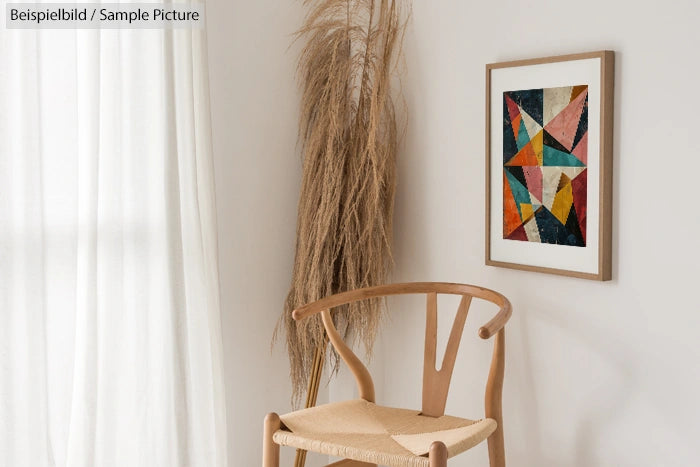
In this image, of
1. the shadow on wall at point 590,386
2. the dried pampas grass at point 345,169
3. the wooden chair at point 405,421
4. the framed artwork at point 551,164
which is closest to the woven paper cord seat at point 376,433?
the wooden chair at point 405,421

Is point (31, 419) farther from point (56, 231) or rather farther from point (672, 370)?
point (672, 370)

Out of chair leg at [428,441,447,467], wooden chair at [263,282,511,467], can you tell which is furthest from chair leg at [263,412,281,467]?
chair leg at [428,441,447,467]

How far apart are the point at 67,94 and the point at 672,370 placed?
1792mm

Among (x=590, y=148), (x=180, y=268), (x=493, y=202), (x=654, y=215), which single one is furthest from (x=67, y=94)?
(x=654, y=215)

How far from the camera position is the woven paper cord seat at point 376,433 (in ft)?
6.76

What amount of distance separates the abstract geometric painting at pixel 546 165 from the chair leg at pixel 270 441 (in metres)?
0.88

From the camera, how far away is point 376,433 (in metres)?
2.23

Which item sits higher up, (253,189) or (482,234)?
(253,189)

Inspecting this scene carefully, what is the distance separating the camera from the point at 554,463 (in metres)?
2.42

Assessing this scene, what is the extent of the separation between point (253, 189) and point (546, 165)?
1.03m

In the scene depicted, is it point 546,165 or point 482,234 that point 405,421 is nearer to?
point 482,234

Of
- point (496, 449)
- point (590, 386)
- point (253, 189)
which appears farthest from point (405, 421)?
point (253, 189)

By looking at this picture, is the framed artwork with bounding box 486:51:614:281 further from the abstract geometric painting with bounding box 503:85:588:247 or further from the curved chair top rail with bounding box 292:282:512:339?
the curved chair top rail with bounding box 292:282:512:339

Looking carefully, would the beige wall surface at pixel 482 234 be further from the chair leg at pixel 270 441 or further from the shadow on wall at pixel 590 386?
the chair leg at pixel 270 441
